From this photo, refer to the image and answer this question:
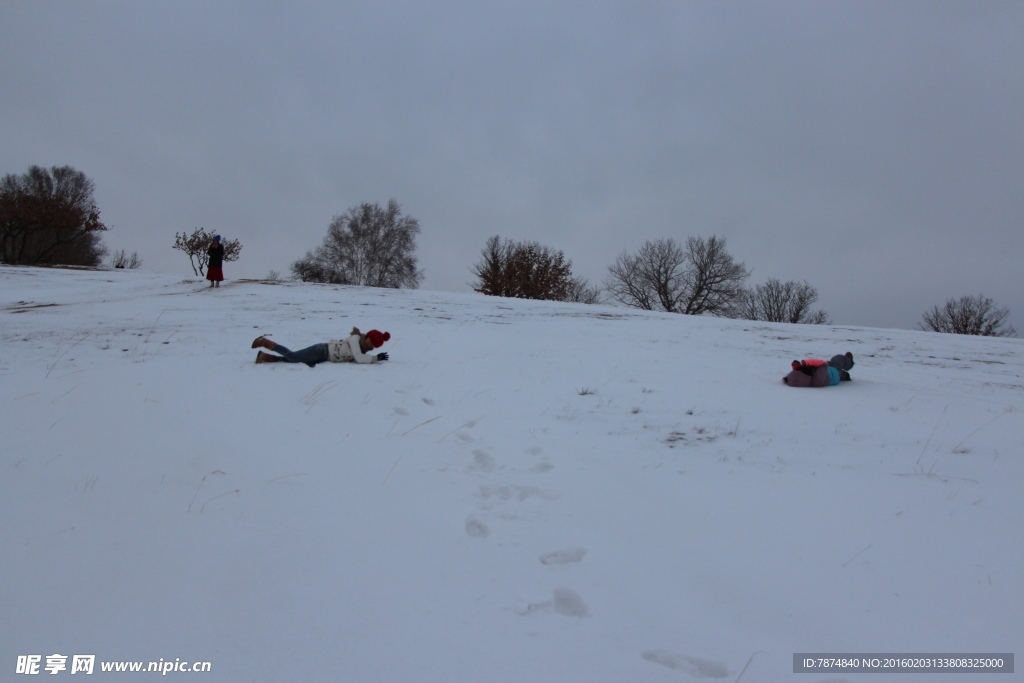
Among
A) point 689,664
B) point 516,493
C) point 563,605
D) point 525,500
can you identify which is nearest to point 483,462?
point 516,493

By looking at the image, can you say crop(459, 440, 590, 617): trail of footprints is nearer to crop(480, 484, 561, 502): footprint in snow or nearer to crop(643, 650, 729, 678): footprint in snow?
crop(480, 484, 561, 502): footprint in snow

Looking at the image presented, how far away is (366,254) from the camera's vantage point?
142ft

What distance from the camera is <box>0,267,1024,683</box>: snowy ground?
1922 millimetres

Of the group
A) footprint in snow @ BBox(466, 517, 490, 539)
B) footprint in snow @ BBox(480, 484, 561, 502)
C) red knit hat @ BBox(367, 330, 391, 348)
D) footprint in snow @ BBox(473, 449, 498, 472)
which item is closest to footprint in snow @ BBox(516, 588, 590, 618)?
footprint in snow @ BBox(466, 517, 490, 539)

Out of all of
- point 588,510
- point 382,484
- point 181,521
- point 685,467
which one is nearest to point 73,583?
point 181,521

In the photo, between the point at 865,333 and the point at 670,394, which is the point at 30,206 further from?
the point at 865,333

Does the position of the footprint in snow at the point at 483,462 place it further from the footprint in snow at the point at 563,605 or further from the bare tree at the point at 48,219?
the bare tree at the point at 48,219

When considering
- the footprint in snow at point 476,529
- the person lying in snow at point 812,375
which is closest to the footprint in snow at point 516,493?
the footprint in snow at point 476,529

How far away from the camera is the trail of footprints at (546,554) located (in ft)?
6.31

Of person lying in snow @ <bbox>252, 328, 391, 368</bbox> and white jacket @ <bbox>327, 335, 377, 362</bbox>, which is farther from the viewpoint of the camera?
white jacket @ <bbox>327, 335, 377, 362</bbox>

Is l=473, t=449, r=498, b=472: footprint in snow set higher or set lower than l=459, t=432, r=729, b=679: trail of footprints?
higher

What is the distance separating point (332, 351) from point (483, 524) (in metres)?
4.52

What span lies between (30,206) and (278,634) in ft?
127

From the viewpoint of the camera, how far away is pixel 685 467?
3.84 meters
